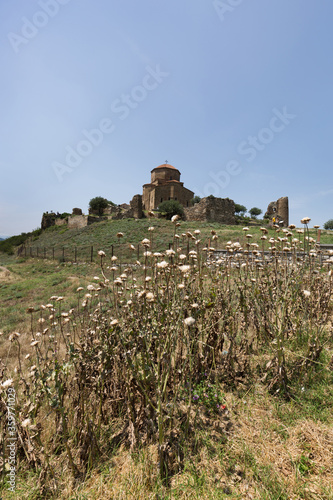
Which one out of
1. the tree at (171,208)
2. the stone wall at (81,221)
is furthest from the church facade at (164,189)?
the stone wall at (81,221)

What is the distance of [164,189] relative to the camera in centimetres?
4359

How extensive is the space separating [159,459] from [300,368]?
1.68 meters

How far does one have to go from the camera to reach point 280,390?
2146 millimetres

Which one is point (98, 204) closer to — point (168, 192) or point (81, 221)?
point (81, 221)

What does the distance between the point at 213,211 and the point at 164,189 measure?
14.9 m

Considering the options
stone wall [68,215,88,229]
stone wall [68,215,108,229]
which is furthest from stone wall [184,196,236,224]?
stone wall [68,215,88,229]

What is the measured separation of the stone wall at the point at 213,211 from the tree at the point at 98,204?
21.2m

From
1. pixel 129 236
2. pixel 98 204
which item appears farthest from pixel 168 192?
pixel 129 236

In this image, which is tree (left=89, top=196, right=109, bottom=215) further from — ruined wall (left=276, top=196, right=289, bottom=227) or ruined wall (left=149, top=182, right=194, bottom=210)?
ruined wall (left=276, top=196, right=289, bottom=227)

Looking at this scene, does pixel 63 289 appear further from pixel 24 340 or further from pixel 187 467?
pixel 187 467

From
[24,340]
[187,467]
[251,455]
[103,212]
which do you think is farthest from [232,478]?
[103,212]

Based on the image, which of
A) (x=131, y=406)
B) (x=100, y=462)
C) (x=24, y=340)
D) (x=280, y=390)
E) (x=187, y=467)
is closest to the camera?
(x=187, y=467)

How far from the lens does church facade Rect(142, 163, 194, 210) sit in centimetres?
4327

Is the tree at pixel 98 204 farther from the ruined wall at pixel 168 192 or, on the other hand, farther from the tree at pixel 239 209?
the tree at pixel 239 209
